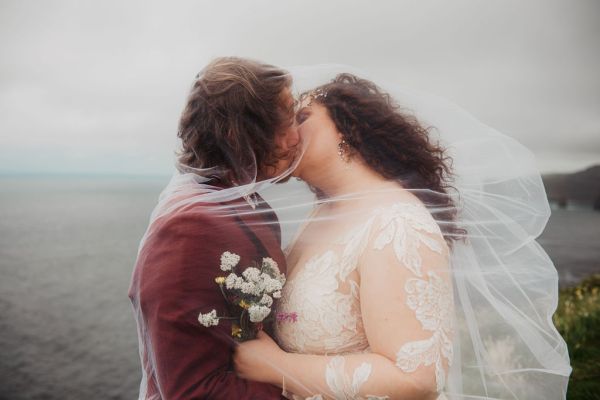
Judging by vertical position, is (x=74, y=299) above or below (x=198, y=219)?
below

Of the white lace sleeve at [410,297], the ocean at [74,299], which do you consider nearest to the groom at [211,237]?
the white lace sleeve at [410,297]

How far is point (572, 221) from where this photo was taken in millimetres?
84188

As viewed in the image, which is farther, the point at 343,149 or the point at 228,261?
the point at 343,149

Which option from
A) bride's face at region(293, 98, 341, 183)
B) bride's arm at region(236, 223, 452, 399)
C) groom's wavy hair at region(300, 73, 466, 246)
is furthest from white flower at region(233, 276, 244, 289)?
groom's wavy hair at region(300, 73, 466, 246)

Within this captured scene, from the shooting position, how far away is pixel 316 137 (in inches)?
78.6

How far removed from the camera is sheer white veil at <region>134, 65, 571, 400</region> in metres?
2.14

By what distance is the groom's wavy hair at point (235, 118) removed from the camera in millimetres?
1780

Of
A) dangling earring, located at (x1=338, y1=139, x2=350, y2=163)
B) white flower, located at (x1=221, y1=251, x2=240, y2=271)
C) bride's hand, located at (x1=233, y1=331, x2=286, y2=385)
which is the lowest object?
bride's hand, located at (x1=233, y1=331, x2=286, y2=385)

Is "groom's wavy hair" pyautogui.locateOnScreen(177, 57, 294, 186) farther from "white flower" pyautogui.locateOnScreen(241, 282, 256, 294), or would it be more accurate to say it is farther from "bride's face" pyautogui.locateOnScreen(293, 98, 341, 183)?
"white flower" pyautogui.locateOnScreen(241, 282, 256, 294)

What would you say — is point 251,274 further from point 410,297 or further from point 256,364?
point 410,297

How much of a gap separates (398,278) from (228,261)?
60 centimetres

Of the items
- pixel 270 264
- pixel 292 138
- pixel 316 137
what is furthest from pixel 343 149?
pixel 270 264

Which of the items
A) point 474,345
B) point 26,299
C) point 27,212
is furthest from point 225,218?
point 27,212

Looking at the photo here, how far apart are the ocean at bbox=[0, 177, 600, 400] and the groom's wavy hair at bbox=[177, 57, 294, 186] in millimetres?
9255
